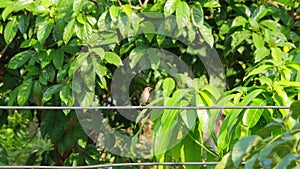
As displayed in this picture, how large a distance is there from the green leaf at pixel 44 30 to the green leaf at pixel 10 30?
0.18m

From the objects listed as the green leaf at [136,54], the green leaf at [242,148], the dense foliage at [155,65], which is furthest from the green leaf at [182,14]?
the green leaf at [242,148]

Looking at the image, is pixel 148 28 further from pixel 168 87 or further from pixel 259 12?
pixel 259 12

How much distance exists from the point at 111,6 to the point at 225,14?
0.74 metres

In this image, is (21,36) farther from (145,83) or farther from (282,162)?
(282,162)

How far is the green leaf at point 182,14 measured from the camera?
2.64 m

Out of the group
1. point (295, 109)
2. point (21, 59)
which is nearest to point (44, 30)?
point (21, 59)

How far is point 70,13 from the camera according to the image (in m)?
2.67

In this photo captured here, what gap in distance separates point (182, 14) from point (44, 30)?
24.1 inches

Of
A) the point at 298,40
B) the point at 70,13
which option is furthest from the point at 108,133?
the point at 298,40

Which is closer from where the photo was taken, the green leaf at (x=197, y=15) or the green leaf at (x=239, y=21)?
the green leaf at (x=197, y=15)

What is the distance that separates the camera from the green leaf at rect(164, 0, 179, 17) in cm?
263

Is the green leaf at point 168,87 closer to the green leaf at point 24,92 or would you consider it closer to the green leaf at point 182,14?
the green leaf at point 182,14

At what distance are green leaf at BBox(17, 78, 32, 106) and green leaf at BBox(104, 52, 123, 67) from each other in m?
0.42

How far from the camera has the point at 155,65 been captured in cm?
287
